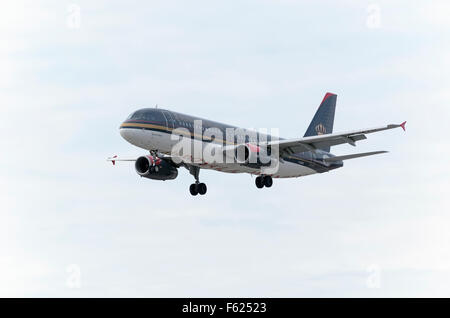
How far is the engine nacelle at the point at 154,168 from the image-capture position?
64750mm

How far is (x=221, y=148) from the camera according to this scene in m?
62.0

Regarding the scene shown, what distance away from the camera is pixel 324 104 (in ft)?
252

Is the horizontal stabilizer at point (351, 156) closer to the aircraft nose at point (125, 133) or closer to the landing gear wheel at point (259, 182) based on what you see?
the landing gear wheel at point (259, 182)

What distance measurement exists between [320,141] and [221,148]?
7.45 m

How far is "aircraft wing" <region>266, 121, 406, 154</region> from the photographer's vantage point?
58344 millimetres

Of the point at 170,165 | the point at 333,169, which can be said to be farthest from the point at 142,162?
the point at 333,169

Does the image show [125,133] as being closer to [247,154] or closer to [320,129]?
[247,154]

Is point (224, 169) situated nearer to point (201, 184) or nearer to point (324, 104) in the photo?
point (201, 184)

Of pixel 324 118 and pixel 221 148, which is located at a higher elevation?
pixel 324 118

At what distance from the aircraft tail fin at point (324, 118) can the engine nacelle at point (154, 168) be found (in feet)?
50.0

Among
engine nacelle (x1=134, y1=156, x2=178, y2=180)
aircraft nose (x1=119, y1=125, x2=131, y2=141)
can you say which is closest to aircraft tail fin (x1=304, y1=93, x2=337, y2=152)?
engine nacelle (x1=134, y1=156, x2=178, y2=180)

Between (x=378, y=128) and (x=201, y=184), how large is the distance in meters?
17.0

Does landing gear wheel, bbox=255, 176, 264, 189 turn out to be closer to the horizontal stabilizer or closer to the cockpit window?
the horizontal stabilizer

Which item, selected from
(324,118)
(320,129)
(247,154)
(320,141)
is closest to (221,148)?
(247,154)
